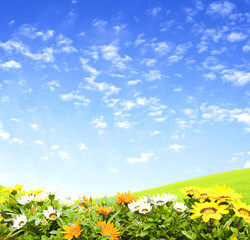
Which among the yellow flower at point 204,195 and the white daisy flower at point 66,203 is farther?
the white daisy flower at point 66,203

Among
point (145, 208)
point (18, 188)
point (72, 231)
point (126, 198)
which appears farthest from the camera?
point (18, 188)

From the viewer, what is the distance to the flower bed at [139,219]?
2.37m

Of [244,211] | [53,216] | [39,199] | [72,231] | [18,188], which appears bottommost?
[244,211]

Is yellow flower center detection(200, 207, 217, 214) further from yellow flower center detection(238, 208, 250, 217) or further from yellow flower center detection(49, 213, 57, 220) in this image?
yellow flower center detection(49, 213, 57, 220)

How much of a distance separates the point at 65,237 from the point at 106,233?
0.35 metres

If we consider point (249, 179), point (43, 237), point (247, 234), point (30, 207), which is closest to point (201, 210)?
point (247, 234)

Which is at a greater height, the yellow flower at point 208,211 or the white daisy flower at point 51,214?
the white daisy flower at point 51,214

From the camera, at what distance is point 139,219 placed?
2701 mm

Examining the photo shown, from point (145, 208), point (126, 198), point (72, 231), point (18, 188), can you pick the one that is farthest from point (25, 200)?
point (145, 208)

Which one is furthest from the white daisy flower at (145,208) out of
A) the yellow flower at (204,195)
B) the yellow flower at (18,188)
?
the yellow flower at (18,188)

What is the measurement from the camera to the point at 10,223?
10.2ft

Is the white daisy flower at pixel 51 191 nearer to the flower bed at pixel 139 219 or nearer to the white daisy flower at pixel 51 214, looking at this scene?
the flower bed at pixel 139 219

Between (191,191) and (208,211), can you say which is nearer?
(208,211)

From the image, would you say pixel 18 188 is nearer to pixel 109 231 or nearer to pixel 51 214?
pixel 51 214
